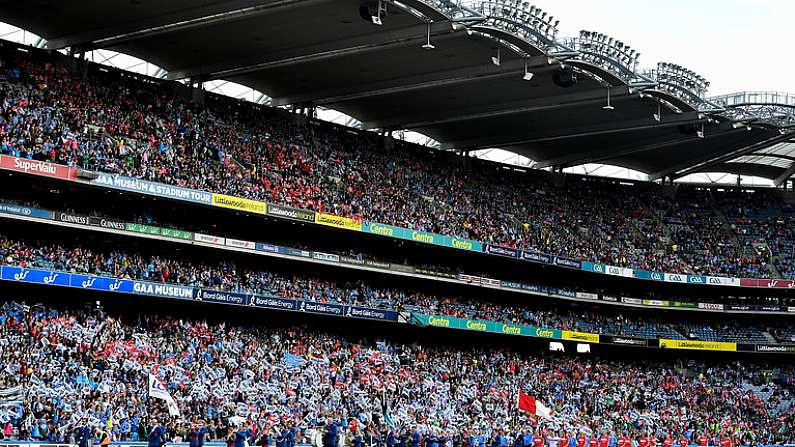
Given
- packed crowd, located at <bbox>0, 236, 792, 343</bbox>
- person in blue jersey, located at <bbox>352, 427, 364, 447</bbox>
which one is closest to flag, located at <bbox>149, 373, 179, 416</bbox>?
person in blue jersey, located at <bbox>352, 427, 364, 447</bbox>

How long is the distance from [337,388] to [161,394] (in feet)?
29.4

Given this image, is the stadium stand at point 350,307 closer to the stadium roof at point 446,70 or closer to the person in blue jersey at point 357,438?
the person in blue jersey at point 357,438

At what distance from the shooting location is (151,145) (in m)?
45.0

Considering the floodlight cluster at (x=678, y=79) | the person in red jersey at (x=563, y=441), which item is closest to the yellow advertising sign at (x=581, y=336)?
the person in red jersey at (x=563, y=441)

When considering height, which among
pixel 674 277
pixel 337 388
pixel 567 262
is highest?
pixel 567 262

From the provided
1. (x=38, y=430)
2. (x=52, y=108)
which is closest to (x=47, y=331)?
(x=38, y=430)

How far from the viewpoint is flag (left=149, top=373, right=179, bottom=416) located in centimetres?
3606

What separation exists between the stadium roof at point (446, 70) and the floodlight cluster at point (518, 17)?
0.08m

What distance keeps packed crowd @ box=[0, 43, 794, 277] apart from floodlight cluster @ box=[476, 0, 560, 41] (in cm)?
1222

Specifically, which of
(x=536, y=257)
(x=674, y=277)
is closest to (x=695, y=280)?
(x=674, y=277)

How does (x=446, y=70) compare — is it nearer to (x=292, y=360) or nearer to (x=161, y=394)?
(x=292, y=360)

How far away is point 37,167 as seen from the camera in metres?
38.8

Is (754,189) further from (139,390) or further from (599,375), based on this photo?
(139,390)

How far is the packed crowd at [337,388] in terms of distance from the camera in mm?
34594
